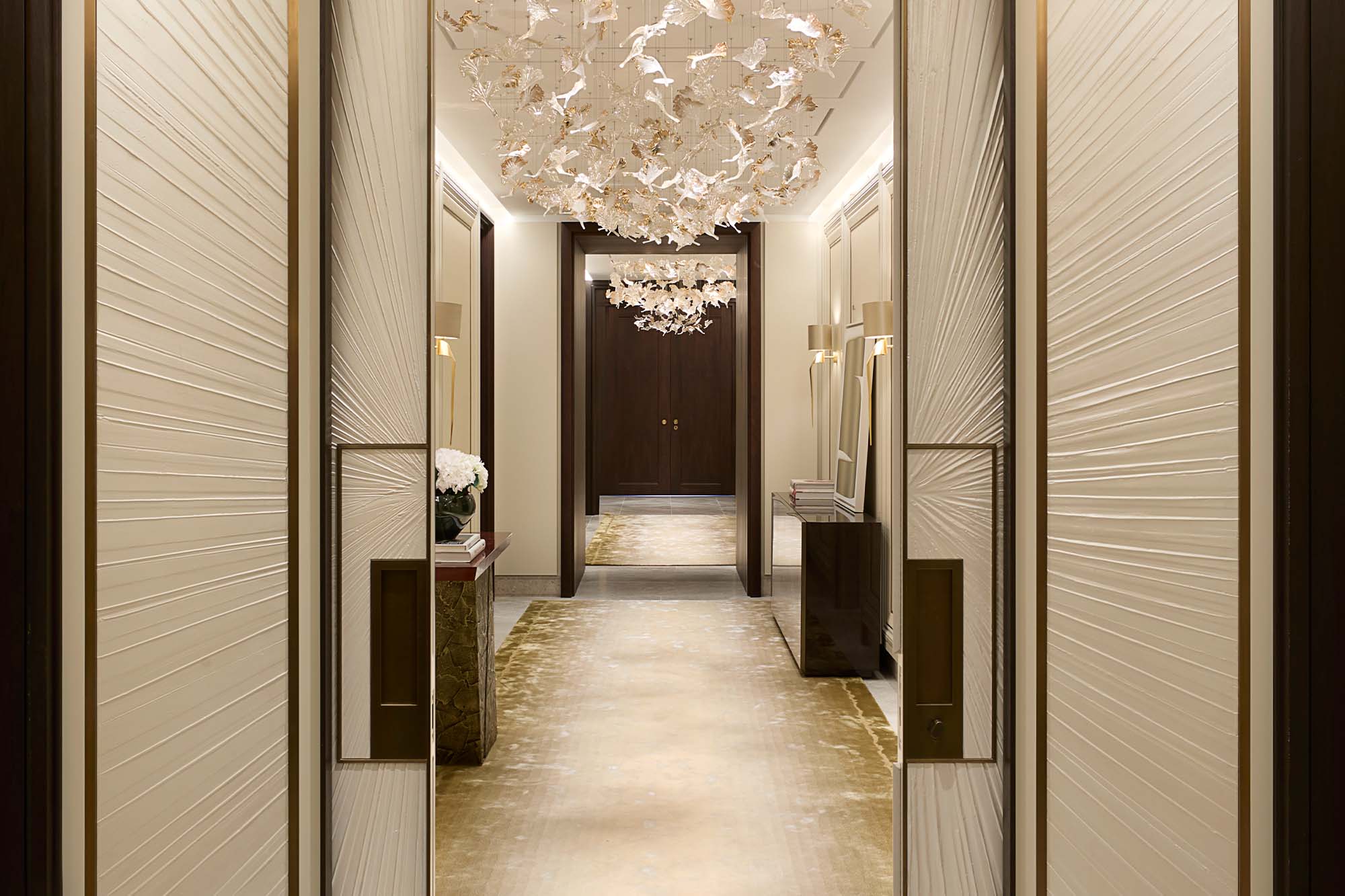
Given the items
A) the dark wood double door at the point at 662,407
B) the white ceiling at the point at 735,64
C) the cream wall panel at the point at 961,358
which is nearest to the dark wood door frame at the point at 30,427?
the cream wall panel at the point at 961,358

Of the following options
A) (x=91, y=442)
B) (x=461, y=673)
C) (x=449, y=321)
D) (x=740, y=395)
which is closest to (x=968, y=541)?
(x=91, y=442)

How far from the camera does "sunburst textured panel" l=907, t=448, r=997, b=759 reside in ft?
5.44

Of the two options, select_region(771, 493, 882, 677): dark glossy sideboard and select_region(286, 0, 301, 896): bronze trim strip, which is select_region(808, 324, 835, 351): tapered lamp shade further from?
select_region(286, 0, 301, 896): bronze trim strip

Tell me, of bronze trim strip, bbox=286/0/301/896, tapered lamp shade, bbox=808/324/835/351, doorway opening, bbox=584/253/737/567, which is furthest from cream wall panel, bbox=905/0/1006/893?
doorway opening, bbox=584/253/737/567

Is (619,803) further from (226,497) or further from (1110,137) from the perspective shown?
(1110,137)

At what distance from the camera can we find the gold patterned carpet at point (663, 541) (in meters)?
8.02

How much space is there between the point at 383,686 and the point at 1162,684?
1300 millimetres

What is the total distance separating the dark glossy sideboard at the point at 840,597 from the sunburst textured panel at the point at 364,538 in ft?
10.2

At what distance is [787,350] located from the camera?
6.66 metres

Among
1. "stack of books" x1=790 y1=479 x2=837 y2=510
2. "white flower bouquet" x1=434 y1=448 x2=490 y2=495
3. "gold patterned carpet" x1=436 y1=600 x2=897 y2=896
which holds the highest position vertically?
"white flower bouquet" x1=434 y1=448 x2=490 y2=495

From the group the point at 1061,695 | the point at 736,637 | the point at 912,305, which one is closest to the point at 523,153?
the point at 912,305

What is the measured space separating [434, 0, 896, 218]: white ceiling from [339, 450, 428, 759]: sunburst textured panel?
1499 millimetres

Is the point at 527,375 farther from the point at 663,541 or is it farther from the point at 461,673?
the point at 461,673

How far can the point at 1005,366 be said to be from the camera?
1.61 metres
